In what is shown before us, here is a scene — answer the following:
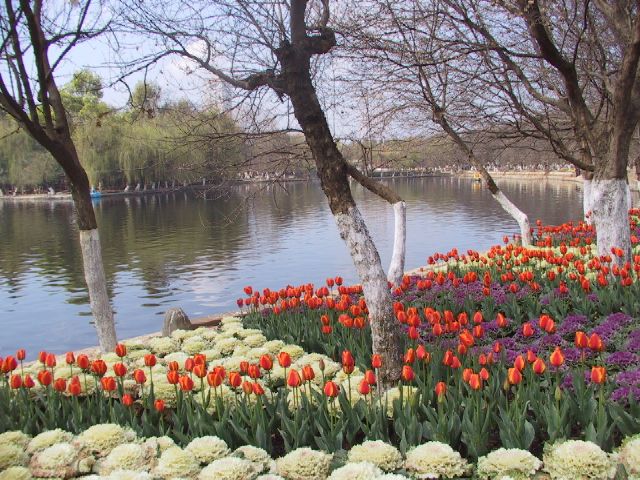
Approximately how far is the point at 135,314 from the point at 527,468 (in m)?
11.8

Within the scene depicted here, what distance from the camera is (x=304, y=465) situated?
A: 3.59 meters

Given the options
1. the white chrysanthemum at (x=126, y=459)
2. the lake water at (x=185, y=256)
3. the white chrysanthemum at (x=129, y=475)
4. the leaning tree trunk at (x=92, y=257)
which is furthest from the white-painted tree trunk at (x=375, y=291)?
the leaning tree trunk at (x=92, y=257)

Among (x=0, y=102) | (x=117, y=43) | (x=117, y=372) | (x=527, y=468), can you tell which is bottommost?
(x=527, y=468)

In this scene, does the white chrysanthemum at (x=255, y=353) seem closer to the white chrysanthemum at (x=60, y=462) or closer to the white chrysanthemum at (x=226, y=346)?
the white chrysanthemum at (x=226, y=346)

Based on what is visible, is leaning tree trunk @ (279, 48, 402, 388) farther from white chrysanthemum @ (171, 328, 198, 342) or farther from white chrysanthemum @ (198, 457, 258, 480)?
white chrysanthemum @ (171, 328, 198, 342)

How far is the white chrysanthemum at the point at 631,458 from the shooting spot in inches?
Result: 133

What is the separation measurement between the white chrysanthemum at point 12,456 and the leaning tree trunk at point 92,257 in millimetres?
3708

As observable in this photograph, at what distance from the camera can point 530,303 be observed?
7.13 metres

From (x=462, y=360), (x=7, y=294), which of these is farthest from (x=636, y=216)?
(x=7, y=294)

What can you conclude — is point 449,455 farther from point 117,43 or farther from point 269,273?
point 269,273

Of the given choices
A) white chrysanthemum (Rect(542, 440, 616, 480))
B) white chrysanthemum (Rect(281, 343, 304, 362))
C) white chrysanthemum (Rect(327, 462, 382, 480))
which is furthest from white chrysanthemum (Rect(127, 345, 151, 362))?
white chrysanthemum (Rect(542, 440, 616, 480))

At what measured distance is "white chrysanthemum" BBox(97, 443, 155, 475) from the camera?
12.6ft

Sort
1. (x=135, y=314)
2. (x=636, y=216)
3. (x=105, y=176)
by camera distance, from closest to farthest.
→ (x=135, y=314) < (x=636, y=216) < (x=105, y=176)

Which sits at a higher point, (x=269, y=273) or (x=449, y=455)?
(x=449, y=455)
